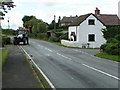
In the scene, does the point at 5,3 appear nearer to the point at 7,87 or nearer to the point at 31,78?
the point at 31,78

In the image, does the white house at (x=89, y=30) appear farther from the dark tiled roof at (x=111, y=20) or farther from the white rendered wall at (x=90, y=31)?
the dark tiled roof at (x=111, y=20)

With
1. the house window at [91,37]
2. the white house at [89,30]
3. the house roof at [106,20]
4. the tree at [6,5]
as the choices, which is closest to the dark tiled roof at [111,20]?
the house roof at [106,20]

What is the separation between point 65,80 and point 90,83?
154 cm

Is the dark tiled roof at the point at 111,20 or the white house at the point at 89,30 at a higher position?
the dark tiled roof at the point at 111,20

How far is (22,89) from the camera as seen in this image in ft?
30.5

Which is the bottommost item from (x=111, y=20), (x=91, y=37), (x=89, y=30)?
(x=91, y=37)

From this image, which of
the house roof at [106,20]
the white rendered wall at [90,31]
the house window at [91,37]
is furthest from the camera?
the house roof at [106,20]

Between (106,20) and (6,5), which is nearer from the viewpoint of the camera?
(6,5)

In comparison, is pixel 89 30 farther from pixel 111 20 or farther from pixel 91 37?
pixel 111 20

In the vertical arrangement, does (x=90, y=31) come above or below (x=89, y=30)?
below

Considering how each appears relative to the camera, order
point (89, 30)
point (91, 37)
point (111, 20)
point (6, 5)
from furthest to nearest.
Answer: point (111, 20) → point (91, 37) → point (89, 30) → point (6, 5)

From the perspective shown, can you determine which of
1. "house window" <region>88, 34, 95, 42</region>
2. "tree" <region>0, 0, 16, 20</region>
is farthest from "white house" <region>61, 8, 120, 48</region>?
"tree" <region>0, 0, 16, 20</region>

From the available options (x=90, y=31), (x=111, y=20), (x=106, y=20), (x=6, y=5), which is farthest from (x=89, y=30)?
(x=6, y=5)

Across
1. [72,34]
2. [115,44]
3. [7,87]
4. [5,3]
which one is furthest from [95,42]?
[7,87]
